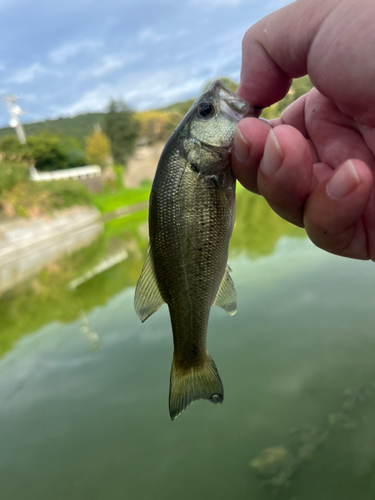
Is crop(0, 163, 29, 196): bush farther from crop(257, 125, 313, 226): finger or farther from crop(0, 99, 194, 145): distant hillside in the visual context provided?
crop(0, 99, 194, 145): distant hillside

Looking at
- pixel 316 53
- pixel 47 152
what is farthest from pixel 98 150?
pixel 316 53

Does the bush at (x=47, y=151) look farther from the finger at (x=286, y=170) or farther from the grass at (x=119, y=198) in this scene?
the finger at (x=286, y=170)

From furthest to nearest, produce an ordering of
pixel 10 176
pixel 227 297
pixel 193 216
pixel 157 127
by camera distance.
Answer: pixel 157 127
pixel 10 176
pixel 227 297
pixel 193 216

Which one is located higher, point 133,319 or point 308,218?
point 308,218

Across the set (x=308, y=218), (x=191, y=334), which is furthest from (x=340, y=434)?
(x=308, y=218)

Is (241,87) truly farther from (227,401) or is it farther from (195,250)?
(227,401)

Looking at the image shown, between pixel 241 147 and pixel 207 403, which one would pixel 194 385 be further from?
pixel 207 403
